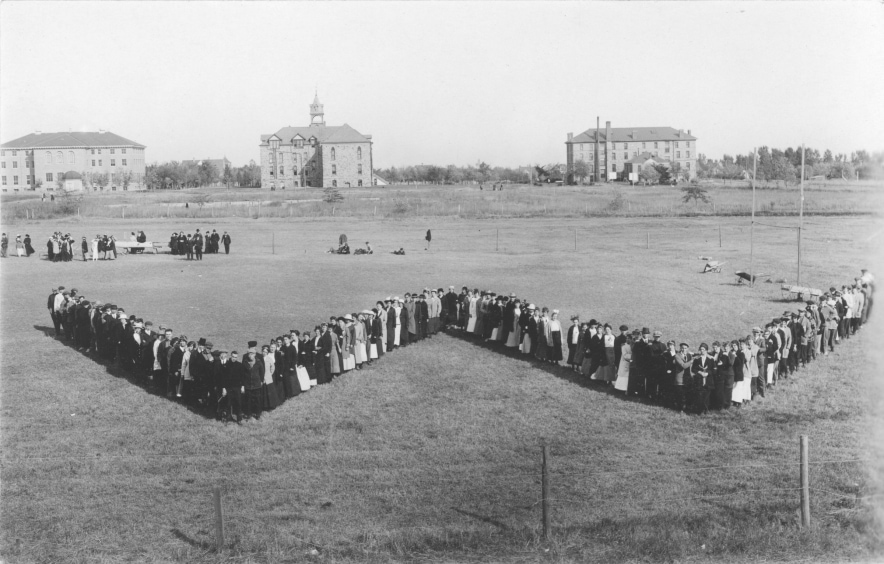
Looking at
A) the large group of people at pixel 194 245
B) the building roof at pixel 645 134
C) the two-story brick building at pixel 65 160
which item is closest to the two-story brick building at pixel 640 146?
the building roof at pixel 645 134

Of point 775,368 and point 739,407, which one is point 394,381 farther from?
point 775,368

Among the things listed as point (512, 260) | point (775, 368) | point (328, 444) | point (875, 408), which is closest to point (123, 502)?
point (328, 444)

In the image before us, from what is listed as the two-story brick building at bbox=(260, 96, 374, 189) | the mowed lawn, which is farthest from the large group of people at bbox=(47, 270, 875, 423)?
the two-story brick building at bbox=(260, 96, 374, 189)

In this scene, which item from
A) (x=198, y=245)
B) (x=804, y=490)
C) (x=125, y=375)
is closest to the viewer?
(x=804, y=490)

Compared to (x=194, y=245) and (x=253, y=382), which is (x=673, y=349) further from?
(x=194, y=245)

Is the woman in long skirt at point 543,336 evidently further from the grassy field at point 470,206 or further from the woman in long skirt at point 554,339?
the grassy field at point 470,206

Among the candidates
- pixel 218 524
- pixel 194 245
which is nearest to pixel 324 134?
pixel 194 245

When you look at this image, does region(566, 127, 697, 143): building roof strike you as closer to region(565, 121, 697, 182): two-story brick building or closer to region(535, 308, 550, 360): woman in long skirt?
region(565, 121, 697, 182): two-story brick building
